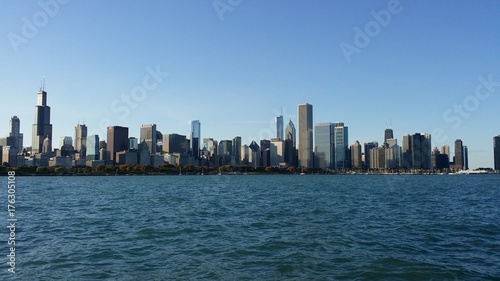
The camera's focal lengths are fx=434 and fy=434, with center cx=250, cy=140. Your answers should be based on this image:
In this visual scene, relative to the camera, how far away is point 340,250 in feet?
75.8

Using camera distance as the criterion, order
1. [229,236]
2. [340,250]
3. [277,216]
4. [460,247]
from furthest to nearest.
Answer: [277,216] < [229,236] < [460,247] < [340,250]

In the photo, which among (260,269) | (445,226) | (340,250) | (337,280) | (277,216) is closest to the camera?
(337,280)

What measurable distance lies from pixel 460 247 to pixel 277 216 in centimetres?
1688

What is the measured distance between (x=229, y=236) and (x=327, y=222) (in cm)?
1040

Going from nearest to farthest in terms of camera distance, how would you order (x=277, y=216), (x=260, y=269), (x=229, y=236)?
(x=260, y=269), (x=229, y=236), (x=277, y=216)

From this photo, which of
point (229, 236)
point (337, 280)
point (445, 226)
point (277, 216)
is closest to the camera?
point (337, 280)

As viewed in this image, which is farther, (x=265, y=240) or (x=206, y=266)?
(x=265, y=240)

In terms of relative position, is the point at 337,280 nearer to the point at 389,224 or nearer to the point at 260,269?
the point at 260,269

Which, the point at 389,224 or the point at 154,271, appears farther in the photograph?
the point at 389,224

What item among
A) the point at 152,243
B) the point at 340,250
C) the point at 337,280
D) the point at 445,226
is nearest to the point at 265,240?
Result: the point at 340,250

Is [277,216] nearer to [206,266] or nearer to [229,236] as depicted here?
[229,236]

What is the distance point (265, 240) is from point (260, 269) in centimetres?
682

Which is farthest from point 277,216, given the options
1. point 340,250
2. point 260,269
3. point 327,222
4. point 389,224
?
point 260,269

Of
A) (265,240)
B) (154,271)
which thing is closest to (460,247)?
(265,240)
